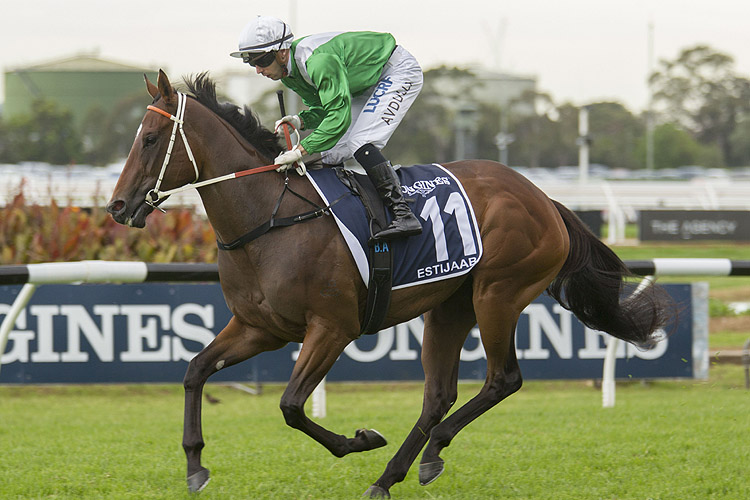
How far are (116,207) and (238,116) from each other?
74 centimetres

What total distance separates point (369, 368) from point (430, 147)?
3845 cm

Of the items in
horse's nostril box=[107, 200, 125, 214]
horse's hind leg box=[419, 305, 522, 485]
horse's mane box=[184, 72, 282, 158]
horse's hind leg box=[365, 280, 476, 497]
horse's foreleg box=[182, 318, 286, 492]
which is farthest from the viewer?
horse's hind leg box=[365, 280, 476, 497]

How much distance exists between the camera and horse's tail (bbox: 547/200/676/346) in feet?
14.8

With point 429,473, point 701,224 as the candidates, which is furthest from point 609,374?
point 701,224

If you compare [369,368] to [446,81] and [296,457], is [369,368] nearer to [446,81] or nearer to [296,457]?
[296,457]

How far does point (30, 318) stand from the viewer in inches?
223

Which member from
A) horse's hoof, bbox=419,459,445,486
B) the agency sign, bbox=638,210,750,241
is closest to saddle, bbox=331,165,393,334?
horse's hoof, bbox=419,459,445,486

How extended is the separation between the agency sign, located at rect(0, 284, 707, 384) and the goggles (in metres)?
2.31

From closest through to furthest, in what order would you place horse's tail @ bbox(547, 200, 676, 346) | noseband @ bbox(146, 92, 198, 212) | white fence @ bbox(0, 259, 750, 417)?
noseband @ bbox(146, 92, 198, 212) → horse's tail @ bbox(547, 200, 676, 346) → white fence @ bbox(0, 259, 750, 417)

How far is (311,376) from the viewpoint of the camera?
363 centimetres

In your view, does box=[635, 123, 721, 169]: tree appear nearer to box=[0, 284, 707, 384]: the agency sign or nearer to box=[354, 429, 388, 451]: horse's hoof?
box=[0, 284, 707, 384]: the agency sign

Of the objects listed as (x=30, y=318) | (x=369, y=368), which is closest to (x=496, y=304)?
(x=369, y=368)

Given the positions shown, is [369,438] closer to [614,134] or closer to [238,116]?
[238,116]

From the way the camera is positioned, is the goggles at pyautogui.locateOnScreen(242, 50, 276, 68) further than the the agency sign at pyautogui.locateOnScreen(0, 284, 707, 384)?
No
